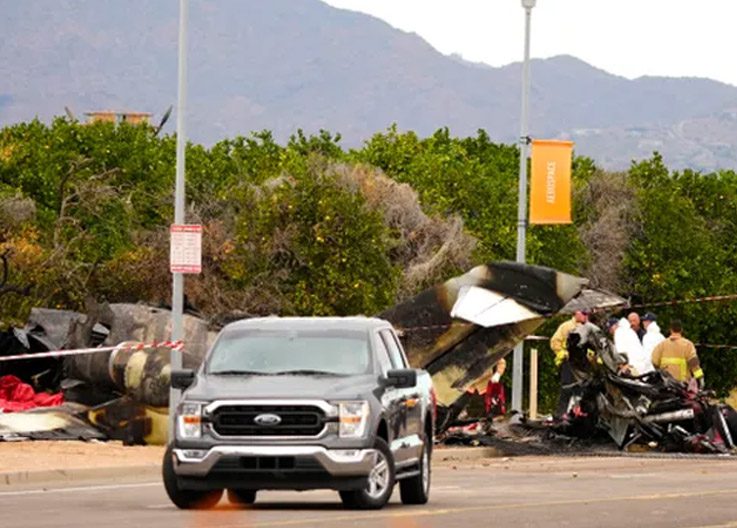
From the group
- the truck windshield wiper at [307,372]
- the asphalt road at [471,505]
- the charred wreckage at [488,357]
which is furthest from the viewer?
the charred wreckage at [488,357]

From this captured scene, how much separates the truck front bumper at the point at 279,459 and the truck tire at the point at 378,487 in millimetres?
455

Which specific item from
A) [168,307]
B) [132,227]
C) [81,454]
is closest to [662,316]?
[132,227]

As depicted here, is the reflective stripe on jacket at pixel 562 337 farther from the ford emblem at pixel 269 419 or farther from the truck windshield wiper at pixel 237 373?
the ford emblem at pixel 269 419

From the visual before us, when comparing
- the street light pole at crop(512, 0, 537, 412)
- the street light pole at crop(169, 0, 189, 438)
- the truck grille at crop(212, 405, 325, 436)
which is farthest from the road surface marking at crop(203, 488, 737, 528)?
the street light pole at crop(512, 0, 537, 412)

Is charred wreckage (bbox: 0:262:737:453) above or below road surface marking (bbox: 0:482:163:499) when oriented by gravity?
above

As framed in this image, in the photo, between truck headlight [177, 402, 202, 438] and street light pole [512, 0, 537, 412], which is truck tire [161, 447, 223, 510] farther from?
street light pole [512, 0, 537, 412]

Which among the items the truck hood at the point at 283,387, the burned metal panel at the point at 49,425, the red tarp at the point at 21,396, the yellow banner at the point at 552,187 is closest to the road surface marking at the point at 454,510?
the truck hood at the point at 283,387

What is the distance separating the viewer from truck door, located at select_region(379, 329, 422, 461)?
20.6 meters

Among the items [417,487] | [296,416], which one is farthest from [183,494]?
[417,487]

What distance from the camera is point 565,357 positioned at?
34.2 meters

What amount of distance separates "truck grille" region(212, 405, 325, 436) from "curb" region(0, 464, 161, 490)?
6.00 m

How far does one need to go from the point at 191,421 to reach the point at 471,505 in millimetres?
3053

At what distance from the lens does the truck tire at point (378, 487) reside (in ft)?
65.2

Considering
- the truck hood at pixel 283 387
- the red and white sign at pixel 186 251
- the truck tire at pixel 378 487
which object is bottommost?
the truck tire at pixel 378 487
